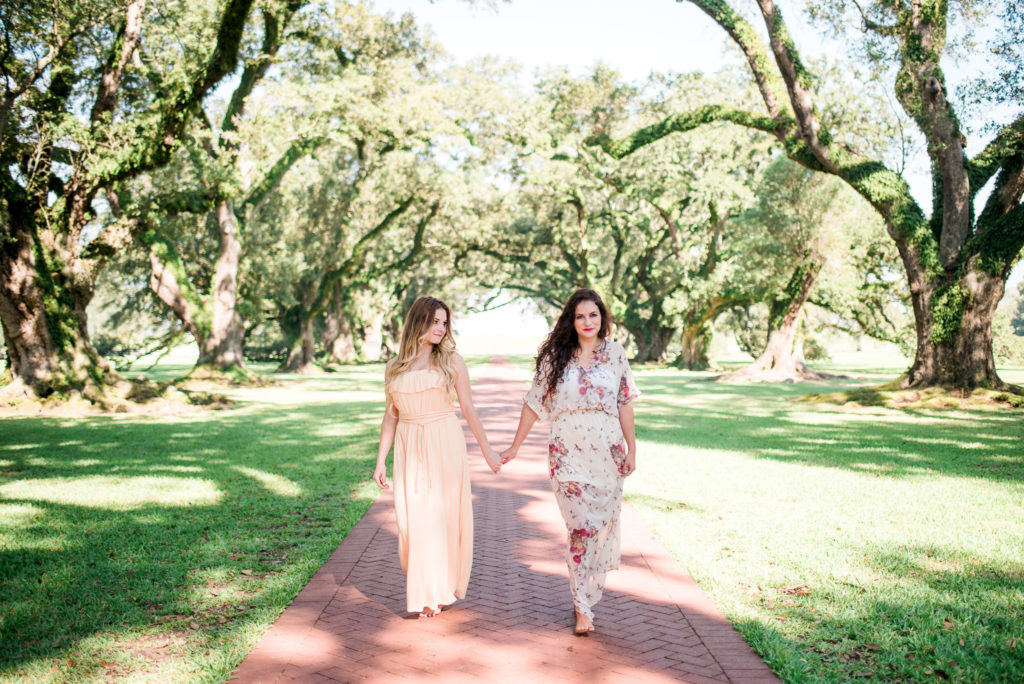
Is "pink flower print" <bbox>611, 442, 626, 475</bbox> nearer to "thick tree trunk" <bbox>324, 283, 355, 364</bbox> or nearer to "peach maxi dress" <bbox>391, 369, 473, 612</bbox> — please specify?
"peach maxi dress" <bbox>391, 369, 473, 612</bbox>

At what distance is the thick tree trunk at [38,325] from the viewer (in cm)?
1497

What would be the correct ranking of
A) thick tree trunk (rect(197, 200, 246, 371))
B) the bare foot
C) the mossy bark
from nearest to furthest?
the bare foot
the mossy bark
thick tree trunk (rect(197, 200, 246, 371))

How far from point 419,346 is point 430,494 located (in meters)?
0.88

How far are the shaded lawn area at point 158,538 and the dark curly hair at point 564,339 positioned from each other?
2201mm

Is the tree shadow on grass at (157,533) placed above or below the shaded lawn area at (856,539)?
below

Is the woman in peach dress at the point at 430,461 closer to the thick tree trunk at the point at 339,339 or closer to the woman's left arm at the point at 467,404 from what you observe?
the woman's left arm at the point at 467,404

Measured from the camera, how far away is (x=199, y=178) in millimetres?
21094

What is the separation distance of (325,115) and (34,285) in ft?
30.4

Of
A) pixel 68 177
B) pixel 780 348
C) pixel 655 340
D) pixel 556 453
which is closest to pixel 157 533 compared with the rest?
pixel 556 453

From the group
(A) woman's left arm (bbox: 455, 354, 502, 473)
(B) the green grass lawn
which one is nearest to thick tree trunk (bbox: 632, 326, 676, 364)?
(B) the green grass lawn

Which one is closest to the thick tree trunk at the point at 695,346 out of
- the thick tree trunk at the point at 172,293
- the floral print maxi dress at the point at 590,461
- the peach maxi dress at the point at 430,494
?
the thick tree trunk at the point at 172,293

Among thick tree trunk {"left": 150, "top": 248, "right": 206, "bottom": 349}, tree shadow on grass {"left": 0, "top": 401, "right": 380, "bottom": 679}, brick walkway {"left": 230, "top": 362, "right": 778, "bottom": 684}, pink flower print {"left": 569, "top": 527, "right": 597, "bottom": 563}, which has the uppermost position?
thick tree trunk {"left": 150, "top": 248, "right": 206, "bottom": 349}

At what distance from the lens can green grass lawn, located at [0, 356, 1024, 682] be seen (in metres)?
4.03

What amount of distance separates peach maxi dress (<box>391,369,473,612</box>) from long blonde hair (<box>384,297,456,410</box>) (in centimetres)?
5
